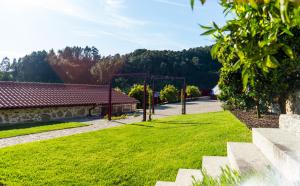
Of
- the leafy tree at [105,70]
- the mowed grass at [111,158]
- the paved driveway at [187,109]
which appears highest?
the leafy tree at [105,70]

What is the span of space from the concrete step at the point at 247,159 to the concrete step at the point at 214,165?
340 millimetres

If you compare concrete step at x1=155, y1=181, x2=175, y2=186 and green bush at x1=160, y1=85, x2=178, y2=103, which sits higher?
green bush at x1=160, y1=85, x2=178, y2=103

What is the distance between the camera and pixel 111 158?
828 centimetres

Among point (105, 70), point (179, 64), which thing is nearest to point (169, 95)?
point (105, 70)

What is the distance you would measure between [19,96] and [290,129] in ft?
58.6

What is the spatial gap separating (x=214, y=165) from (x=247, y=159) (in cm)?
106

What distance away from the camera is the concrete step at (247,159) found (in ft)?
13.9

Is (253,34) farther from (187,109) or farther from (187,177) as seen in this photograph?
(187,109)

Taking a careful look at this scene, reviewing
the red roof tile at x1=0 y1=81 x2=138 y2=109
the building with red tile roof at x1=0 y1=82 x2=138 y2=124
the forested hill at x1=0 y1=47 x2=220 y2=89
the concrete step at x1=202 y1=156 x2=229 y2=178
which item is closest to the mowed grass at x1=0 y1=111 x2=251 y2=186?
the concrete step at x1=202 y1=156 x2=229 y2=178

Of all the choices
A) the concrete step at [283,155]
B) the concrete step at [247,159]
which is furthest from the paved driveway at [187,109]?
the concrete step at [283,155]

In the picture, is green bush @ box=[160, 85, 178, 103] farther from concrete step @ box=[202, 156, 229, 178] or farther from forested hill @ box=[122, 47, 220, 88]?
concrete step @ box=[202, 156, 229, 178]

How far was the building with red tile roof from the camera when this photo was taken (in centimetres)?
1809

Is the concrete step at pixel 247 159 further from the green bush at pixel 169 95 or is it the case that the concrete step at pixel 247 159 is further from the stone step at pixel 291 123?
the green bush at pixel 169 95

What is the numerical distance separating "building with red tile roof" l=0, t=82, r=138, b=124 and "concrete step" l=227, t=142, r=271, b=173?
15.3 metres
